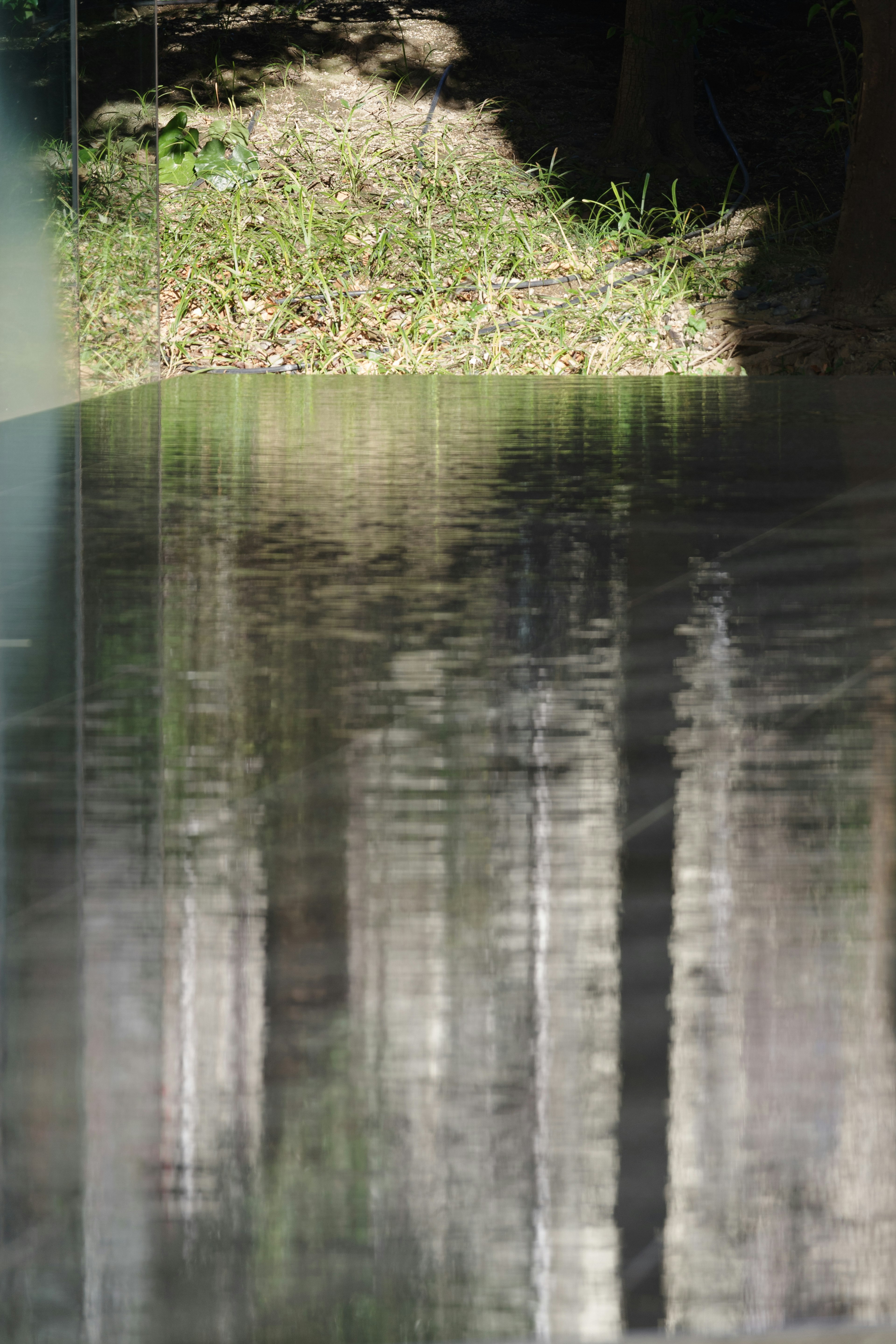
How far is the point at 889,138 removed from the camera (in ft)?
30.0

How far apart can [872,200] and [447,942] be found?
8170mm

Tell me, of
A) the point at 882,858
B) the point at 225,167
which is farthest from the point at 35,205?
the point at 882,858

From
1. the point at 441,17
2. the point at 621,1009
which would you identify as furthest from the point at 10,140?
the point at 441,17

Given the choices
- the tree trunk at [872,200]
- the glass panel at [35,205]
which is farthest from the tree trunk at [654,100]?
the glass panel at [35,205]

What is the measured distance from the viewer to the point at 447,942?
1.95m

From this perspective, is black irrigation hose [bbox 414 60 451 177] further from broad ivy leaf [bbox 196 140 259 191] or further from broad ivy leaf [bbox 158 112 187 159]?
broad ivy leaf [bbox 158 112 187 159]

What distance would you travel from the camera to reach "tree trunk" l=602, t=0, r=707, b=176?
1180 cm

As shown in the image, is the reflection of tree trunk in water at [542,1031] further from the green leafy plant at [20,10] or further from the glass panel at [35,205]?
the green leafy plant at [20,10]

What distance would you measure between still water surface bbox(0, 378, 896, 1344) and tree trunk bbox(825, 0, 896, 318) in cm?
558

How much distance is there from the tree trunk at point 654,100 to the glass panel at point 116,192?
5.08m

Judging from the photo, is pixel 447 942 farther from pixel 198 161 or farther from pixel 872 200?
pixel 198 161

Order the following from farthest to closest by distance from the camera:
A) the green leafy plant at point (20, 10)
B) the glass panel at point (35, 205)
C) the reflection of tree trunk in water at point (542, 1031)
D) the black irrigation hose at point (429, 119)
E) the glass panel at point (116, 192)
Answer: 1. the black irrigation hose at point (429, 119)
2. the glass panel at point (116, 192)
3. the glass panel at point (35, 205)
4. the green leafy plant at point (20, 10)
5. the reflection of tree trunk in water at point (542, 1031)

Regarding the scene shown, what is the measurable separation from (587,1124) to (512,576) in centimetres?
241

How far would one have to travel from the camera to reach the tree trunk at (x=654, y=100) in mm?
11805
